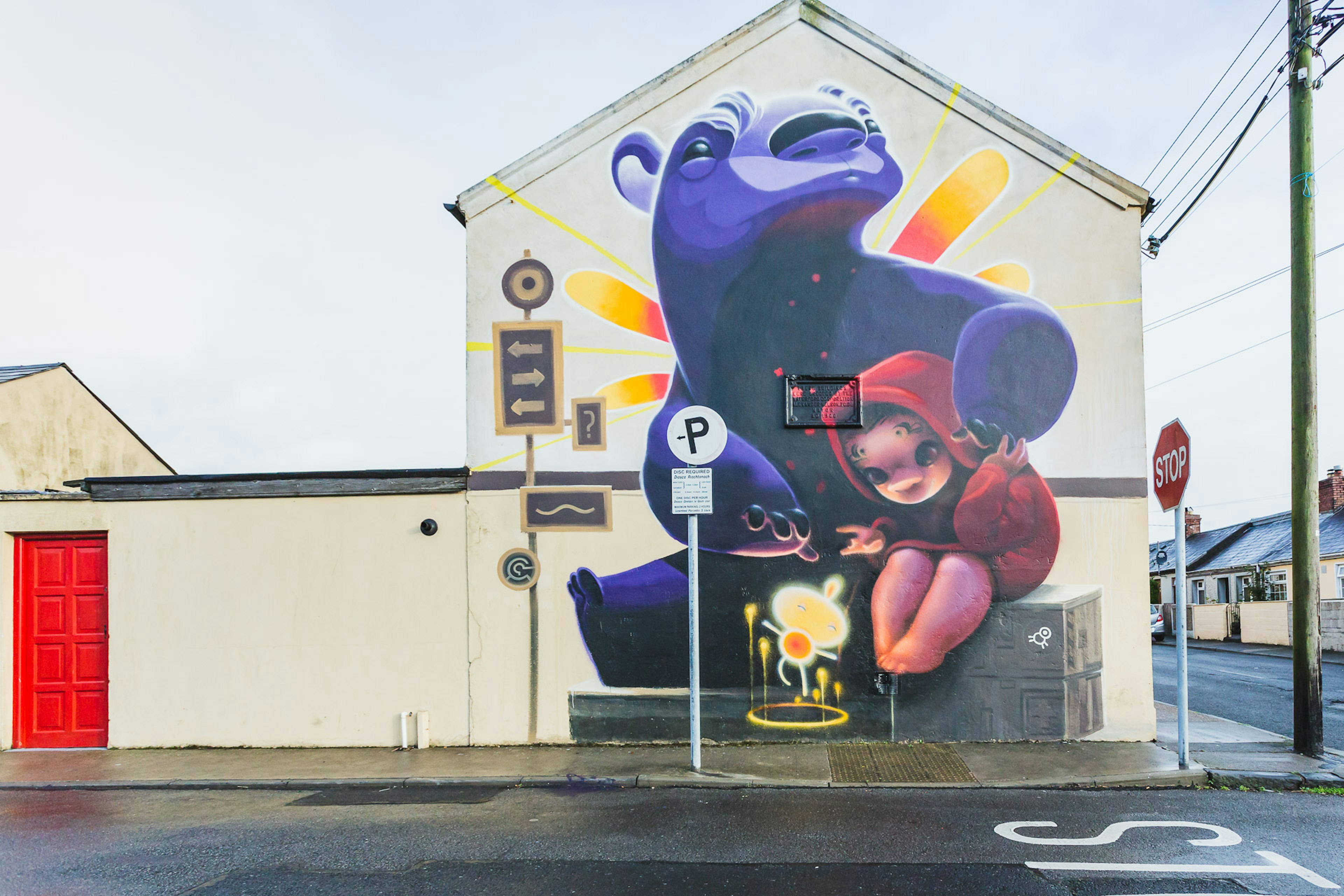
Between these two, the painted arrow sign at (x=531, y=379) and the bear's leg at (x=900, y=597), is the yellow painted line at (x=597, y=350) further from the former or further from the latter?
the bear's leg at (x=900, y=597)

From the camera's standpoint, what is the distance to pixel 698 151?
32.8 ft

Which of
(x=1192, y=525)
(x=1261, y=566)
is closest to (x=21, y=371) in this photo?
(x=1261, y=566)

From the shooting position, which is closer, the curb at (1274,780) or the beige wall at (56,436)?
the curb at (1274,780)

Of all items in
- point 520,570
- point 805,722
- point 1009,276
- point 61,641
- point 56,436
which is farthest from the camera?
point 56,436

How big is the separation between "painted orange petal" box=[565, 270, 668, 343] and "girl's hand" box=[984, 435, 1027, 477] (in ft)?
12.1

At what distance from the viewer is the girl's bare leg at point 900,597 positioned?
9484 millimetres

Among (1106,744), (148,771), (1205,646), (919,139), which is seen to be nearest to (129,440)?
(148,771)

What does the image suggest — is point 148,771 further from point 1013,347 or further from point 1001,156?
point 1001,156

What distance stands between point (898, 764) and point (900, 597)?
5.68 ft

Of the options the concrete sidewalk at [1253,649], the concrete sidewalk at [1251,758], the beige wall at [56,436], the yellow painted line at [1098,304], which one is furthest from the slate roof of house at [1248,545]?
the beige wall at [56,436]

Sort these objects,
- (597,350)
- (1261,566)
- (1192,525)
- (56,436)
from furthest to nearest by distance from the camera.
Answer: (1192,525) < (1261,566) < (56,436) < (597,350)

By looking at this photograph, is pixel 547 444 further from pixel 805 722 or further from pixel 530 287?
pixel 805 722

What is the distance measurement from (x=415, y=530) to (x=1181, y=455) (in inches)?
302

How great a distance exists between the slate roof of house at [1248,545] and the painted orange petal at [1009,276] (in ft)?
80.9
